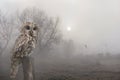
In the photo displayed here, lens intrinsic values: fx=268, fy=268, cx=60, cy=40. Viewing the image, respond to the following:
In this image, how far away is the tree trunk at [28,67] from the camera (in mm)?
19312

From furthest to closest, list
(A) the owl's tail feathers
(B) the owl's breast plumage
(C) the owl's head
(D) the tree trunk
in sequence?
(C) the owl's head < (A) the owl's tail feathers < (B) the owl's breast plumage < (D) the tree trunk

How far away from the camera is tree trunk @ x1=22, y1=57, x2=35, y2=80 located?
1931 centimetres

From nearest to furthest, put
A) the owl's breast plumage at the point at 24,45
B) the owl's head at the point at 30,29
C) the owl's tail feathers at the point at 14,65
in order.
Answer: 1. the owl's breast plumage at the point at 24,45
2. the owl's tail feathers at the point at 14,65
3. the owl's head at the point at 30,29

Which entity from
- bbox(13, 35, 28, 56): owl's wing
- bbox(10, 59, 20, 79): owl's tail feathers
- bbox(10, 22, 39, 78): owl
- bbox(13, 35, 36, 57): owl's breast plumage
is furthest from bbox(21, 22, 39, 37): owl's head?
bbox(10, 59, 20, 79): owl's tail feathers

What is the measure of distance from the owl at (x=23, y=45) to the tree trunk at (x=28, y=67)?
487mm

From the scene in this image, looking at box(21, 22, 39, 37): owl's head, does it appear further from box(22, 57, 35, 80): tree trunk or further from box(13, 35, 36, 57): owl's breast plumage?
box(22, 57, 35, 80): tree trunk

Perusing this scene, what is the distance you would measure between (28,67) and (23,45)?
6.56ft

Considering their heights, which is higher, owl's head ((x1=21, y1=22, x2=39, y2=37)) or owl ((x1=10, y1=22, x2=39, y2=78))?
owl's head ((x1=21, y1=22, x2=39, y2=37))

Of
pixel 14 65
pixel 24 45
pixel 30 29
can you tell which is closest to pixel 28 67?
pixel 14 65

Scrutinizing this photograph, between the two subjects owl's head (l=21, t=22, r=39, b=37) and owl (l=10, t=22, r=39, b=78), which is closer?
owl (l=10, t=22, r=39, b=78)

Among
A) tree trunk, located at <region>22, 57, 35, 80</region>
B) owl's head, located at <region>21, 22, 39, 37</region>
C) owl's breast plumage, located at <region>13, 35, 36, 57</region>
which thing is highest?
owl's head, located at <region>21, 22, 39, 37</region>

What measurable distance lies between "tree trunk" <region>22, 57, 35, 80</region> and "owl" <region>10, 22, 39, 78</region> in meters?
0.49

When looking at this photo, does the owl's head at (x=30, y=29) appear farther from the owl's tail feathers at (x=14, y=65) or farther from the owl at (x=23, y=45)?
the owl's tail feathers at (x=14, y=65)

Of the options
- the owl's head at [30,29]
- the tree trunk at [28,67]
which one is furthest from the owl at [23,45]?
the tree trunk at [28,67]
